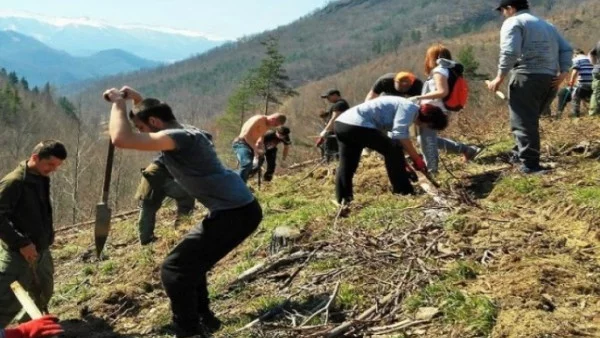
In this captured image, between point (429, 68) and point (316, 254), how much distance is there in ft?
9.98

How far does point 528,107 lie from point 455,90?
866 mm

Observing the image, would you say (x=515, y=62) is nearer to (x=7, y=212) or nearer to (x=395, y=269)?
(x=395, y=269)

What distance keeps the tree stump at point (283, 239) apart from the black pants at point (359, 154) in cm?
100

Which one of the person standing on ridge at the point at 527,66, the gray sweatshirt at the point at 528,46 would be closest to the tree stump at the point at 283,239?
the person standing on ridge at the point at 527,66

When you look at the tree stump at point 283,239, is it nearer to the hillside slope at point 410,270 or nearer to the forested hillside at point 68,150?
the hillside slope at point 410,270

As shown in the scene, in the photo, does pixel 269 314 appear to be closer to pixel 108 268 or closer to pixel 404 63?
pixel 108 268

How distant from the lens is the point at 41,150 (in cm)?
525

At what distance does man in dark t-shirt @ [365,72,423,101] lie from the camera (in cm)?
773

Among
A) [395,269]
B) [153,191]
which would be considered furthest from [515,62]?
[153,191]

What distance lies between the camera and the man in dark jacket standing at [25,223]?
5.19m

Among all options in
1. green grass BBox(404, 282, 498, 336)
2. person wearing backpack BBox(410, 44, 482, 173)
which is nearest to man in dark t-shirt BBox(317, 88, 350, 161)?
person wearing backpack BBox(410, 44, 482, 173)

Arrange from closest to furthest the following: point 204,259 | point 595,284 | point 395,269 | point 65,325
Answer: point 595,284 → point 204,259 → point 395,269 → point 65,325

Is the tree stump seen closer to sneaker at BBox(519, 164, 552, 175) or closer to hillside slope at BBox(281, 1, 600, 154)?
sneaker at BBox(519, 164, 552, 175)

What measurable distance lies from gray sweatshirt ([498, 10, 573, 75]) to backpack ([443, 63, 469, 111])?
24.8 inches
